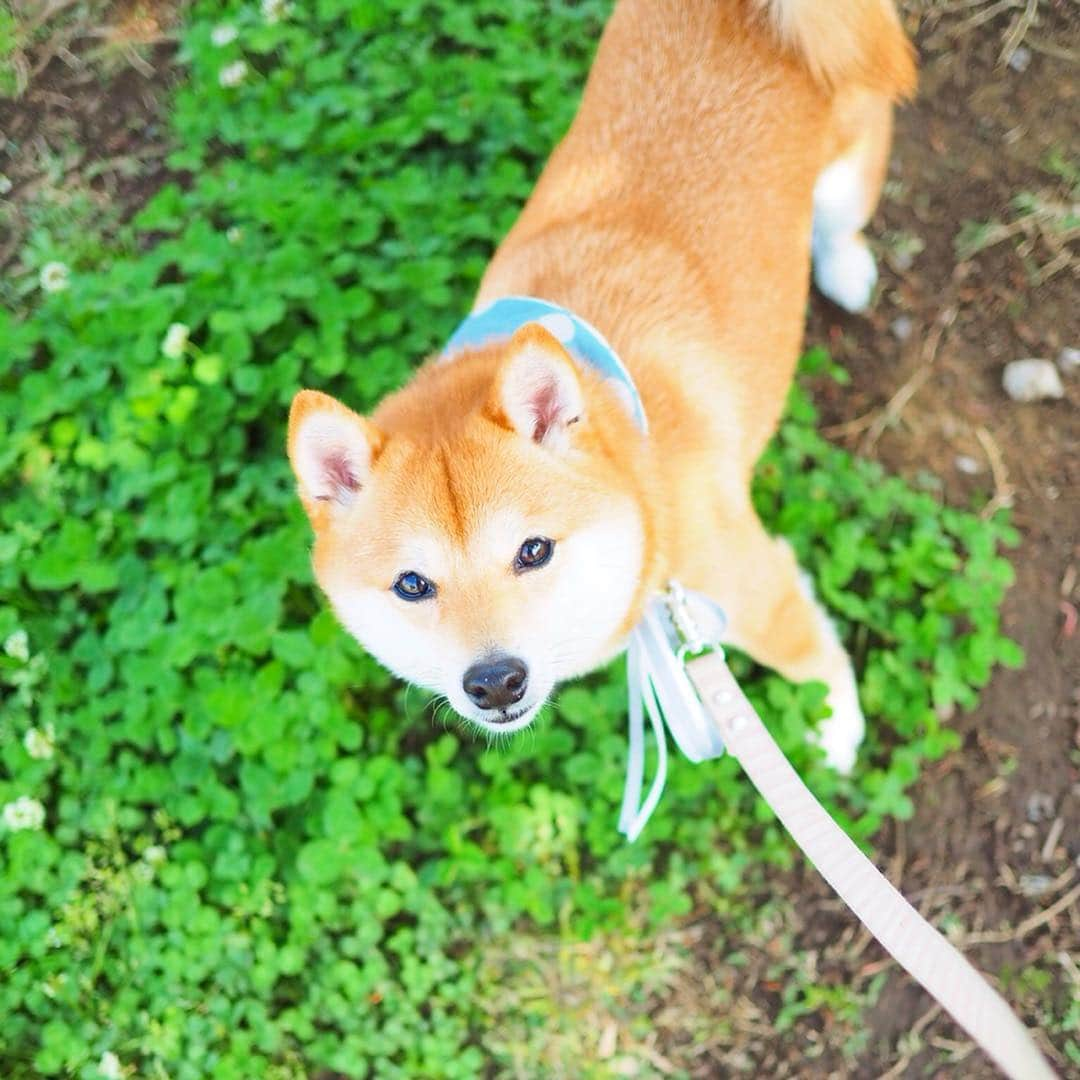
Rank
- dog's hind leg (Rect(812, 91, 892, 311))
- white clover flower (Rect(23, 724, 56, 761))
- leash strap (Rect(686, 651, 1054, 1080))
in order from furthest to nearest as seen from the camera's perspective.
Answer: white clover flower (Rect(23, 724, 56, 761)), dog's hind leg (Rect(812, 91, 892, 311)), leash strap (Rect(686, 651, 1054, 1080))

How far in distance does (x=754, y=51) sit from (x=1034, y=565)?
1.90m

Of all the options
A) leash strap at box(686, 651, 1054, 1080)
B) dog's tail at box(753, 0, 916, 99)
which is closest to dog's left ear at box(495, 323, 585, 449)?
leash strap at box(686, 651, 1054, 1080)

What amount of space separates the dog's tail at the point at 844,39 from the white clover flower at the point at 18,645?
2.89 metres

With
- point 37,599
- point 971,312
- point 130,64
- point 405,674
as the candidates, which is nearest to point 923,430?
point 971,312

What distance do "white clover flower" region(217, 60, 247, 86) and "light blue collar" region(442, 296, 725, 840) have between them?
222cm

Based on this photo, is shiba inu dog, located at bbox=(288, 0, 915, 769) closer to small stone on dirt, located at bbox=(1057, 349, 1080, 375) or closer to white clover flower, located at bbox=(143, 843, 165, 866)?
small stone on dirt, located at bbox=(1057, 349, 1080, 375)

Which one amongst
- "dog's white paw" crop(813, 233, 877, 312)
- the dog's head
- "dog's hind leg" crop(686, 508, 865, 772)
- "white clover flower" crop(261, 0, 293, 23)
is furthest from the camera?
"white clover flower" crop(261, 0, 293, 23)

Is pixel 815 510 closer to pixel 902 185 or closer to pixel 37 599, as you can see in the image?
pixel 902 185

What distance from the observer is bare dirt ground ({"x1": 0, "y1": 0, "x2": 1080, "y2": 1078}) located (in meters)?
2.88

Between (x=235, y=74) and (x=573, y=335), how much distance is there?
2574 millimetres

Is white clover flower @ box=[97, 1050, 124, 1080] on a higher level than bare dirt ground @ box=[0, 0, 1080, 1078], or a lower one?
lower

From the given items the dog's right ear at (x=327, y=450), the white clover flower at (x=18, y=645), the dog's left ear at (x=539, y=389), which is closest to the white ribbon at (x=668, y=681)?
the dog's left ear at (x=539, y=389)

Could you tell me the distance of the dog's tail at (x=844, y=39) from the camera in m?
2.50

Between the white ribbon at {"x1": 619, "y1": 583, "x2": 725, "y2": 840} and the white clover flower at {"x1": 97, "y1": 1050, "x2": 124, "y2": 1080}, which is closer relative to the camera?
the white ribbon at {"x1": 619, "y1": 583, "x2": 725, "y2": 840}
